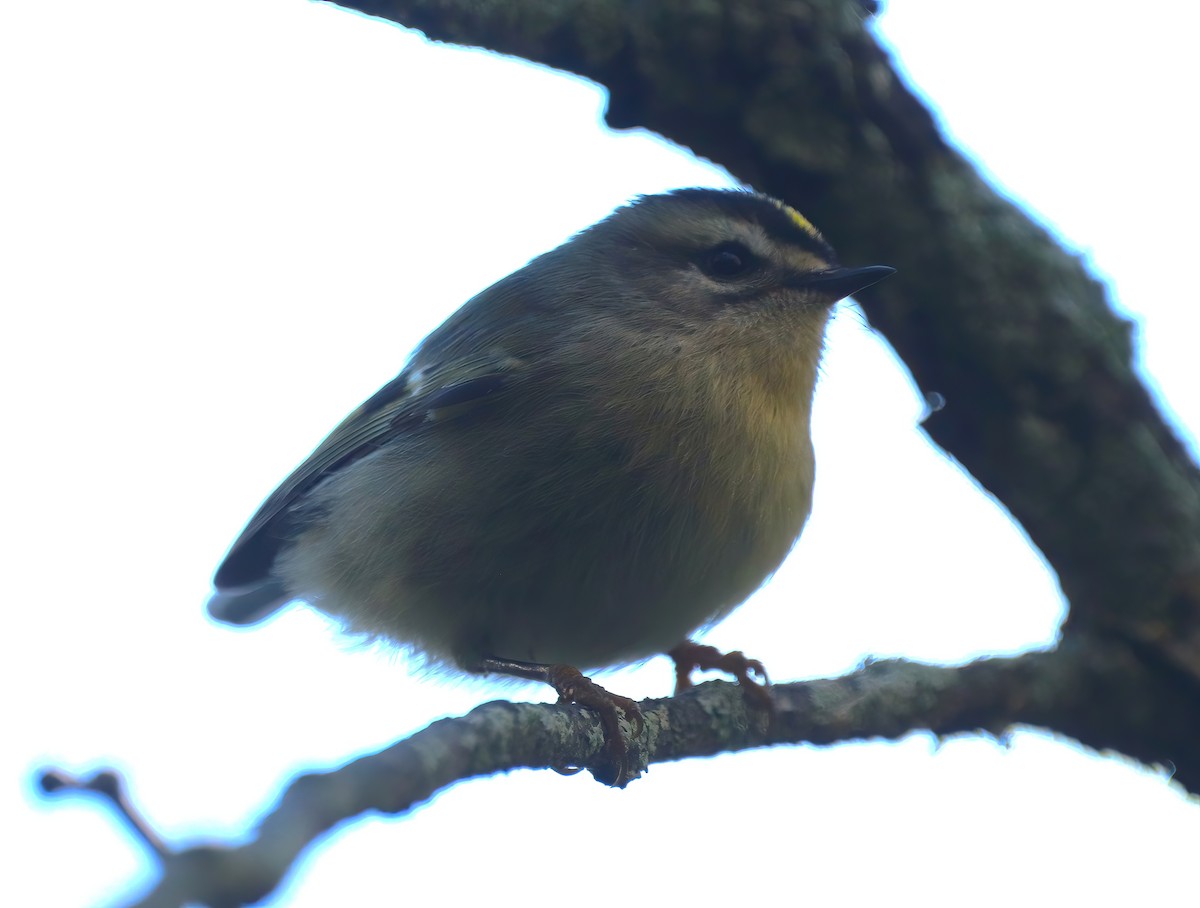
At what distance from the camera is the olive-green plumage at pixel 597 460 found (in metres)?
2.65

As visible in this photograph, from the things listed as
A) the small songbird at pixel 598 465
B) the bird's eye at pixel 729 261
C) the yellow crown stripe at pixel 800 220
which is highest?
the yellow crown stripe at pixel 800 220

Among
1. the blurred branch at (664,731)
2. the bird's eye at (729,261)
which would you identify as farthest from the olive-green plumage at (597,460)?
the blurred branch at (664,731)

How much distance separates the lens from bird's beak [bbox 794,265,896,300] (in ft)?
9.14

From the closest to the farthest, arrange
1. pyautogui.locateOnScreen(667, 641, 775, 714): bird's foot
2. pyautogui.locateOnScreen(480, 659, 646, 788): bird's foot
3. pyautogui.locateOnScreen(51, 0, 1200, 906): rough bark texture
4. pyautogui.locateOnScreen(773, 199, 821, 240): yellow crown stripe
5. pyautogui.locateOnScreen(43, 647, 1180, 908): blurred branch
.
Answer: pyautogui.locateOnScreen(43, 647, 1180, 908): blurred branch
pyautogui.locateOnScreen(480, 659, 646, 788): bird's foot
pyautogui.locateOnScreen(667, 641, 775, 714): bird's foot
pyautogui.locateOnScreen(51, 0, 1200, 906): rough bark texture
pyautogui.locateOnScreen(773, 199, 821, 240): yellow crown stripe

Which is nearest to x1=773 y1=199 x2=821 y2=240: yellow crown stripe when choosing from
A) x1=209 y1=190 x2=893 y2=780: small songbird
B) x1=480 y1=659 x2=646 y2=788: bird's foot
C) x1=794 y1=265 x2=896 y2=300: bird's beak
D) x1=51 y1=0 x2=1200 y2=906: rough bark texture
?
x1=209 y1=190 x2=893 y2=780: small songbird

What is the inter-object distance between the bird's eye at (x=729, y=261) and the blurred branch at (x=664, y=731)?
1188 millimetres

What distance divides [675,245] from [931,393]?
91cm

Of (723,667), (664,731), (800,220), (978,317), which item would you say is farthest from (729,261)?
(664,731)

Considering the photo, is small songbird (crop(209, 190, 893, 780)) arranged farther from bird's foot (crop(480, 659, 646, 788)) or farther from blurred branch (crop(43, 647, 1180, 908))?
blurred branch (crop(43, 647, 1180, 908))

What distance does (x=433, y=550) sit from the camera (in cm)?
272

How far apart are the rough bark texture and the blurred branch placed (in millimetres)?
11

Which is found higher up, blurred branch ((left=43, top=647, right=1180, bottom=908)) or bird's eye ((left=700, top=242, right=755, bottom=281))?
bird's eye ((left=700, top=242, right=755, bottom=281))

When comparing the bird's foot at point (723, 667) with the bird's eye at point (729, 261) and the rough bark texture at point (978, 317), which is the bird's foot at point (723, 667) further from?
the bird's eye at point (729, 261)

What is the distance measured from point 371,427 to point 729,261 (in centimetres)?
116
